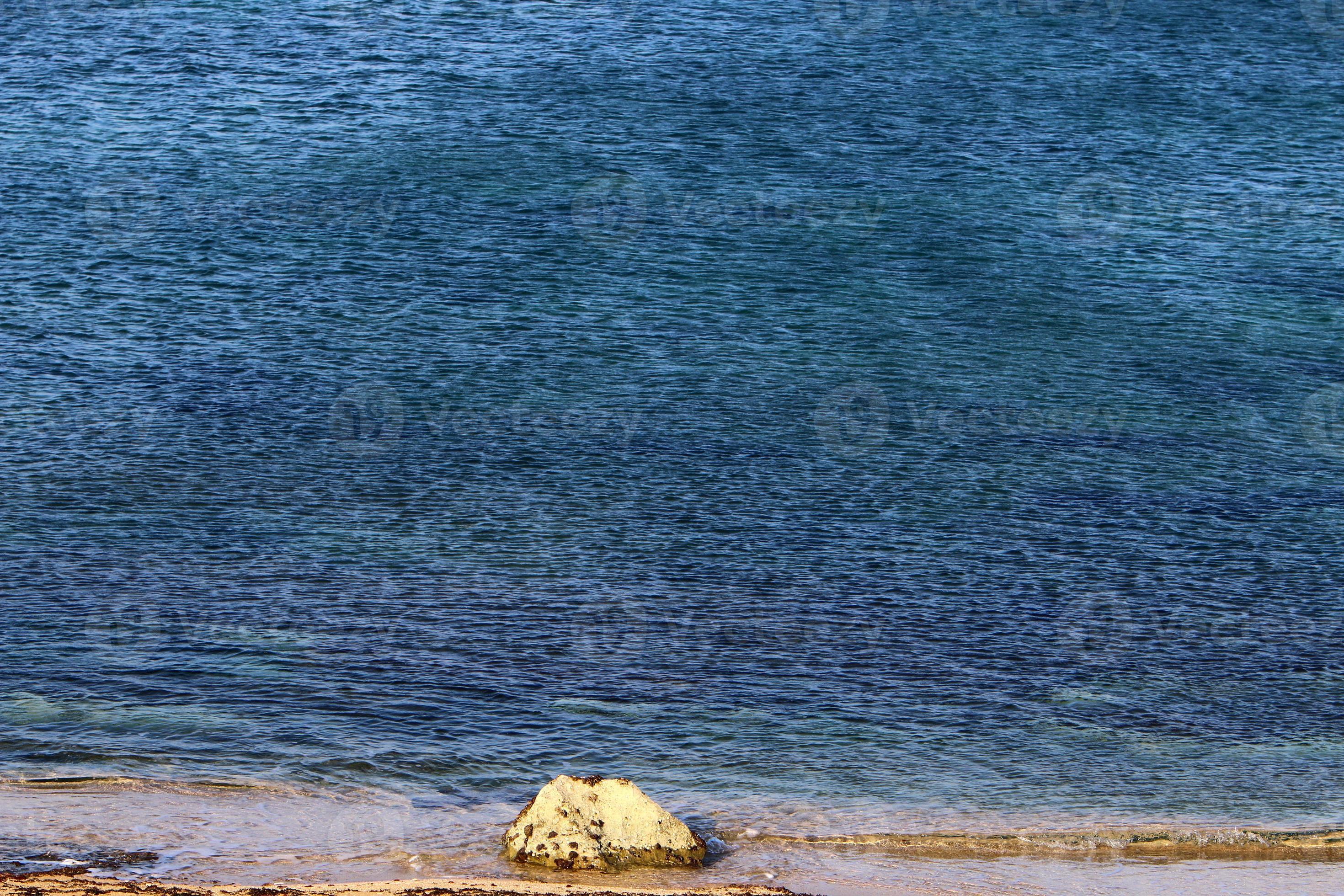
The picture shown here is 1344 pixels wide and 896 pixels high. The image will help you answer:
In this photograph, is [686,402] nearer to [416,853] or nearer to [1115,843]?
[1115,843]

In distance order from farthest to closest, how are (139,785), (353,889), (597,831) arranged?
(139,785) → (597,831) → (353,889)

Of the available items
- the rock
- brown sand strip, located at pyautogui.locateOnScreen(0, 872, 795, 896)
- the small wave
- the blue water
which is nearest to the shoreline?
the blue water

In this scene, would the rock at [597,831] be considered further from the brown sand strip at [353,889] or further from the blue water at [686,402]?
the blue water at [686,402]

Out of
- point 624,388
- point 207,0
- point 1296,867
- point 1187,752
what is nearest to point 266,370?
point 624,388

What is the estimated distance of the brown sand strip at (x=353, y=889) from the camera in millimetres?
15258

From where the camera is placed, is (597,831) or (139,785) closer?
(597,831)

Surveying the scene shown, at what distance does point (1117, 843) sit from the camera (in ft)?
60.6

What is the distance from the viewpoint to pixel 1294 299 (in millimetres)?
38969

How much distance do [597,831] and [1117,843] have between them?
19.1 ft

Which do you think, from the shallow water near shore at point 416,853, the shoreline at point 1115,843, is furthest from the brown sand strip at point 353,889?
the shoreline at point 1115,843

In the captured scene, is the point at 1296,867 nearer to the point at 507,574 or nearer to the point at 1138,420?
Result: the point at 507,574

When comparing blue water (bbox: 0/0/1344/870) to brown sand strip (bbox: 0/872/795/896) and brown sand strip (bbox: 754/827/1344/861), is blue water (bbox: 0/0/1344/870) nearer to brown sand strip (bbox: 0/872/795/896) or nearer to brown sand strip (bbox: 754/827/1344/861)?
brown sand strip (bbox: 754/827/1344/861)

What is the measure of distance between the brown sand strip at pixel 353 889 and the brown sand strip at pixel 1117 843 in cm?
219

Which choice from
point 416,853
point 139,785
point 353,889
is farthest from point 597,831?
point 139,785
